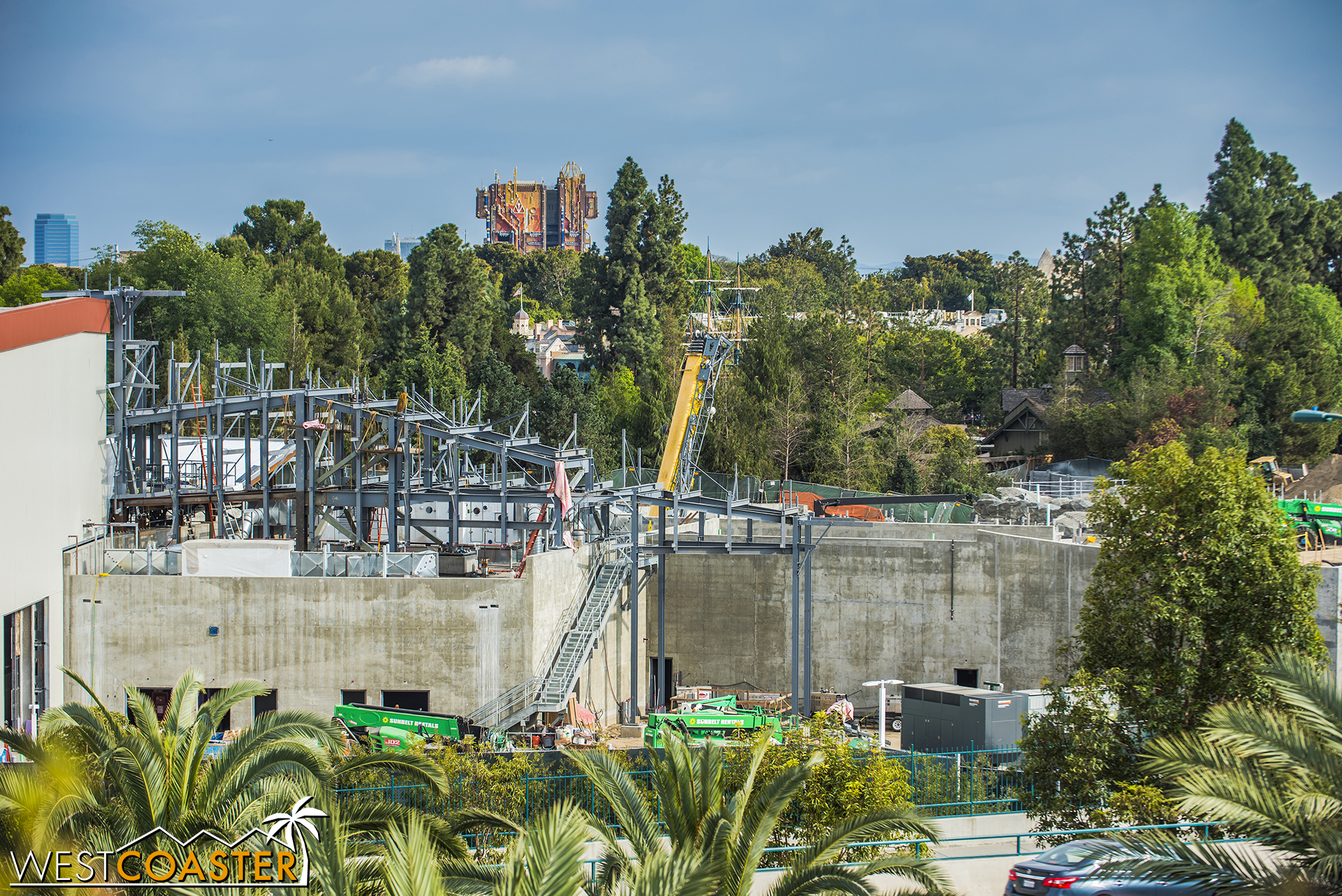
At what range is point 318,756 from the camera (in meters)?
15.3

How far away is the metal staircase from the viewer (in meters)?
30.3

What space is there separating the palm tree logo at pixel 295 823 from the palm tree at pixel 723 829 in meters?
2.90

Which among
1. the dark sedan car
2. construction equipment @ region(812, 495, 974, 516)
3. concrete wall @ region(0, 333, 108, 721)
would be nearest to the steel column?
construction equipment @ region(812, 495, 974, 516)

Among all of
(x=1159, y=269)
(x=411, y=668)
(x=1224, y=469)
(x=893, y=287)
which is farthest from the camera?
A: (x=893, y=287)

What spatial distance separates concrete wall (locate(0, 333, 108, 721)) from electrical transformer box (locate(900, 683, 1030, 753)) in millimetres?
22179

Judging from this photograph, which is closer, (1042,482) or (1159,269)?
(1042,482)

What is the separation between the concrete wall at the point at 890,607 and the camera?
131ft

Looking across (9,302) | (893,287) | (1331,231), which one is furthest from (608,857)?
(893,287)

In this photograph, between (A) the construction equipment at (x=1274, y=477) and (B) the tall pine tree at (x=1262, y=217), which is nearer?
(A) the construction equipment at (x=1274, y=477)

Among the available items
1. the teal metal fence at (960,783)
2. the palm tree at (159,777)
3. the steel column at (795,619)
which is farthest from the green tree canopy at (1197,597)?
the steel column at (795,619)

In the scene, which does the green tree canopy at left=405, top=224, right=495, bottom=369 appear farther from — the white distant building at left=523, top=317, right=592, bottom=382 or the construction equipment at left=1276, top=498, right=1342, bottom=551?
the construction equipment at left=1276, top=498, right=1342, bottom=551

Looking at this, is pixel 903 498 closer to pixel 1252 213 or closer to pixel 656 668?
pixel 656 668

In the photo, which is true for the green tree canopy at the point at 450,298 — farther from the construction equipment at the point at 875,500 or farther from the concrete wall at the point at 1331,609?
the concrete wall at the point at 1331,609

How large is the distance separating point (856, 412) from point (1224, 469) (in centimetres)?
4955
